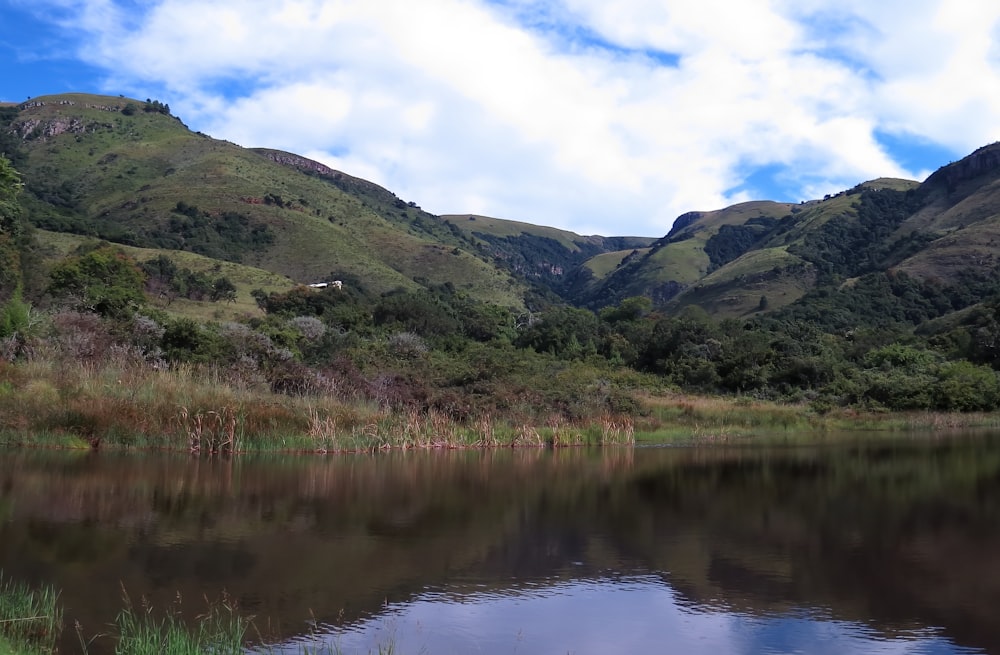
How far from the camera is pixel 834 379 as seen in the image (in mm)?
52406

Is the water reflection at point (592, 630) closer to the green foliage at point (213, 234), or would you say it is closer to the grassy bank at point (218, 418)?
the grassy bank at point (218, 418)

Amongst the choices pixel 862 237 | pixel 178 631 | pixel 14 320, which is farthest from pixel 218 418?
pixel 862 237

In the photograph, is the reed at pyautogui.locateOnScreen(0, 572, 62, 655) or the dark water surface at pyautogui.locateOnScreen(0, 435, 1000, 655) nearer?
the reed at pyautogui.locateOnScreen(0, 572, 62, 655)

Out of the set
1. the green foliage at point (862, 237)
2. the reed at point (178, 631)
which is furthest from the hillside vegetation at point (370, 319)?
the reed at point (178, 631)

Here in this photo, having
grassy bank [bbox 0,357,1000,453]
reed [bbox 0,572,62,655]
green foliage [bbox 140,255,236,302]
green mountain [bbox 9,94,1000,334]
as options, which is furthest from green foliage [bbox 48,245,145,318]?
reed [bbox 0,572,62,655]

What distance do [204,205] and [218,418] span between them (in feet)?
335

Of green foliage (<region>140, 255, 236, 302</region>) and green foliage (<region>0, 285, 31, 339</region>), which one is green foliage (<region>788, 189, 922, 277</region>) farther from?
green foliage (<region>0, 285, 31, 339</region>)

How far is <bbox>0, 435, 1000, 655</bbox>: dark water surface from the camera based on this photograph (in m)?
10.1

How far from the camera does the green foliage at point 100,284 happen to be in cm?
4388

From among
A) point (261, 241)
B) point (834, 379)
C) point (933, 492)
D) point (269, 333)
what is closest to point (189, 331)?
point (269, 333)

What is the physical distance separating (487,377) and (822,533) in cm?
2178

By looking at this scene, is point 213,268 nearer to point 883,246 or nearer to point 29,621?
point 29,621

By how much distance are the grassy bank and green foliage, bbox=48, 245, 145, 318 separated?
1490 cm

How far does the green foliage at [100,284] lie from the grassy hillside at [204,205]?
114ft
